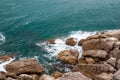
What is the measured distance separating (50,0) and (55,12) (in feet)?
55.5

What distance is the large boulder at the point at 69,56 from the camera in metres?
53.7

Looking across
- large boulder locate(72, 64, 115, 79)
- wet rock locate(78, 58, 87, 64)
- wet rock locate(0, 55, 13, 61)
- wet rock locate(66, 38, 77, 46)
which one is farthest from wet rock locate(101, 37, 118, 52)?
wet rock locate(0, 55, 13, 61)

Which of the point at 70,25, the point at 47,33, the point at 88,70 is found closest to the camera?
the point at 88,70

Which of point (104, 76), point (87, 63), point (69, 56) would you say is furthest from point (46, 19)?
point (104, 76)

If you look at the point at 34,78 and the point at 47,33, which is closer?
the point at 34,78

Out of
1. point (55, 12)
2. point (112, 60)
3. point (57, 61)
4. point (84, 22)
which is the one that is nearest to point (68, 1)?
point (55, 12)

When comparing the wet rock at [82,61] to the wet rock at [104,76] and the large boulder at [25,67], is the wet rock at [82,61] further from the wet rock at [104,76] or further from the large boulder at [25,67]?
the wet rock at [104,76]

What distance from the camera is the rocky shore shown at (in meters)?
45.0

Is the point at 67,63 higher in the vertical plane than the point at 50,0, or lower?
lower

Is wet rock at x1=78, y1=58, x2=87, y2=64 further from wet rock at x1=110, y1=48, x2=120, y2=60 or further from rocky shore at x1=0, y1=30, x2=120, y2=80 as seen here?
wet rock at x1=110, y1=48, x2=120, y2=60

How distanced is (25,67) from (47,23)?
31120mm

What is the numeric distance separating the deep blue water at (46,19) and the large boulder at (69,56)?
424cm

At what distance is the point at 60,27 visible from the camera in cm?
7525

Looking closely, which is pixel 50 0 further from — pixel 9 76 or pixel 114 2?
pixel 9 76
